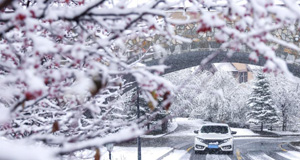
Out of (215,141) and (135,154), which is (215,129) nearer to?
(215,141)

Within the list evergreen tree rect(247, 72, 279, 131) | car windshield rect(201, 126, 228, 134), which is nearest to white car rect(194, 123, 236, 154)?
car windshield rect(201, 126, 228, 134)

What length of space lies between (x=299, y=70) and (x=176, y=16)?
581cm

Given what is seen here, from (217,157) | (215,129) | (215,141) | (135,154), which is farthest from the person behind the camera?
(135,154)

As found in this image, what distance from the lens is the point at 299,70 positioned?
13.0 m

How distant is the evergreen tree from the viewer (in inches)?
1285

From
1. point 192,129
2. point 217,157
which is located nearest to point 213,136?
point 217,157

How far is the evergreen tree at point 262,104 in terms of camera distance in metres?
32.6

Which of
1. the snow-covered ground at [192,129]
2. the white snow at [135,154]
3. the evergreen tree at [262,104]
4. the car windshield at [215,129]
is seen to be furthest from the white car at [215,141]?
the evergreen tree at [262,104]

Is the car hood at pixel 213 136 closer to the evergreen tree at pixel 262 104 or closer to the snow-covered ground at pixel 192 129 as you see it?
the snow-covered ground at pixel 192 129

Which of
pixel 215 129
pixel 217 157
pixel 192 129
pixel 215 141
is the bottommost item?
pixel 192 129

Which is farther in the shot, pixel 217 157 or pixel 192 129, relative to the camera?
pixel 192 129

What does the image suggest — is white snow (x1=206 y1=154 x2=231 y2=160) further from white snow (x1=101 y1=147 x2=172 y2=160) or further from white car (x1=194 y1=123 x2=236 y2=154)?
white snow (x1=101 y1=147 x2=172 y2=160)

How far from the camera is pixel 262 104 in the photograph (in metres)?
33.1

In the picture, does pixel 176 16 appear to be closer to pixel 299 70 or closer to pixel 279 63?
pixel 299 70
